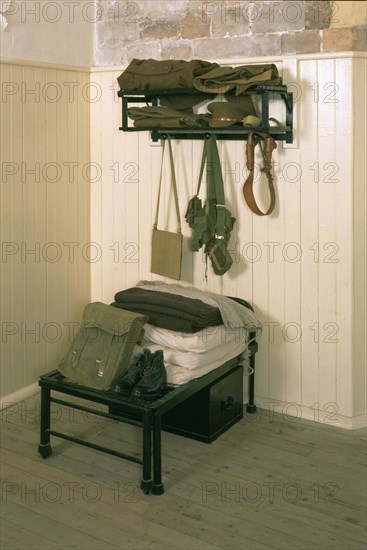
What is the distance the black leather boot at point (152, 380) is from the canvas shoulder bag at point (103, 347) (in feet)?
0.36

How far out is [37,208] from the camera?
301 centimetres

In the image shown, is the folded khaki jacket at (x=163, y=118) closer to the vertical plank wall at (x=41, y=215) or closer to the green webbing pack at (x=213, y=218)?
the green webbing pack at (x=213, y=218)

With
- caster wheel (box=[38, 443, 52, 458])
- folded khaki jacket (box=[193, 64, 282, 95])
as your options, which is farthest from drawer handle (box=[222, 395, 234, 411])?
folded khaki jacket (box=[193, 64, 282, 95])

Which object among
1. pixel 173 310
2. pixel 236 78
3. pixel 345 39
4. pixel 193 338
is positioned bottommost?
pixel 193 338

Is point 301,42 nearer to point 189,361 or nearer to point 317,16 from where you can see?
point 317,16

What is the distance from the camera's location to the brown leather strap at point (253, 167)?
264cm

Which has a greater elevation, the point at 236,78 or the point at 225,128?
the point at 236,78

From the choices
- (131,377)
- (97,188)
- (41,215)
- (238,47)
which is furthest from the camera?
(97,188)

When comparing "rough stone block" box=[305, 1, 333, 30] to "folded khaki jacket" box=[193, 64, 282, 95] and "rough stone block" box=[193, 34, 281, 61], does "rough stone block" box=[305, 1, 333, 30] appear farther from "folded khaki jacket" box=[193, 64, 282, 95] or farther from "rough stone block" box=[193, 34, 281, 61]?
"folded khaki jacket" box=[193, 64, 282, 95]

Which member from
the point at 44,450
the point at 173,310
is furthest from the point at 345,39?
the point at 44,450

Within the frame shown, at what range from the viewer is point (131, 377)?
7.77 feet

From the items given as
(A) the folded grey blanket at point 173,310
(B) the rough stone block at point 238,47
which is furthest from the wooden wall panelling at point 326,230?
(A) the folded grey blanket at point 173,310

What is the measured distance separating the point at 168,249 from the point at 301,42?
1094mm

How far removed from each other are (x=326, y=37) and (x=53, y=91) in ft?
A: 4.33
